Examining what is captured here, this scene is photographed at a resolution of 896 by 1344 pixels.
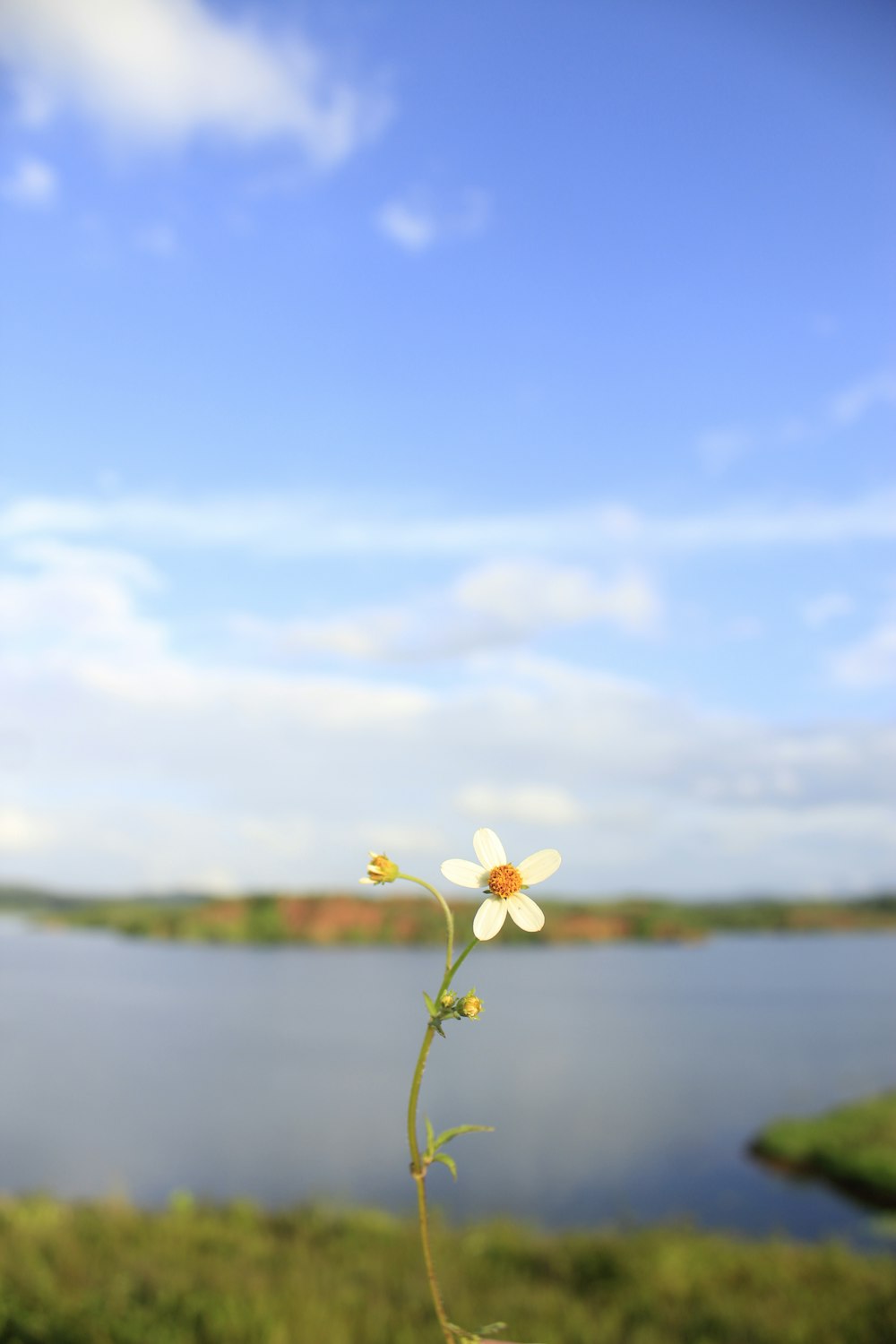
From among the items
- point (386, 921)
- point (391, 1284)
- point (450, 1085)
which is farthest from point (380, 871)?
point (386, 921)

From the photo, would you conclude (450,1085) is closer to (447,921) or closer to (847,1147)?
(847,1147)

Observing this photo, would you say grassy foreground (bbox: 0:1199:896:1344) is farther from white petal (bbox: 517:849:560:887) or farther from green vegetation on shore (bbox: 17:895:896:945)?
green vegetation on shore (bbox: 17:895:896:945)

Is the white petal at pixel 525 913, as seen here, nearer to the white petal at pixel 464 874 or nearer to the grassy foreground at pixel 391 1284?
the white petal at pixel 464 874

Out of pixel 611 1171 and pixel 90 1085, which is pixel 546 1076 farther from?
pixel 90 1085

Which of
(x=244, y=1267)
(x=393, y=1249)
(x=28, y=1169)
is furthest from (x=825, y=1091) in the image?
(x=244, y=1267)

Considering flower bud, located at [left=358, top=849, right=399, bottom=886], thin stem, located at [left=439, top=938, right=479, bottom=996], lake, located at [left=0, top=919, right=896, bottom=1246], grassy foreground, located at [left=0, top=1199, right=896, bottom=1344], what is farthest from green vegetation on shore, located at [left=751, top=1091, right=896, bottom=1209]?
thin stem, located at [left=439, top=938, right=479, bottom=996]

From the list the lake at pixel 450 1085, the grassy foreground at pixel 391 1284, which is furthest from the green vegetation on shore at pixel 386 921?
the grassy foreground at pixel 391 1284

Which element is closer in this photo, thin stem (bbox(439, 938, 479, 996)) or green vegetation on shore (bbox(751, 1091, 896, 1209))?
thin stem (bbox(439, 938, 479, 996))
